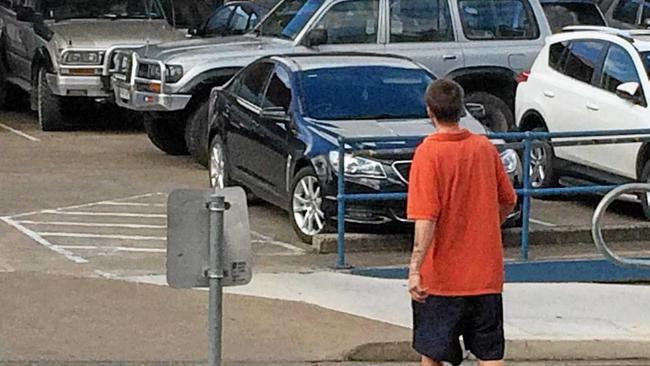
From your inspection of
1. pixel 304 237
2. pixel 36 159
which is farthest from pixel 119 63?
pixel 304 237

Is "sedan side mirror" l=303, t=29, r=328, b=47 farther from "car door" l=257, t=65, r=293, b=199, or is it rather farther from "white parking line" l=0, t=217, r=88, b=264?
"white parking line" l=0, t=217, r=88, b=264

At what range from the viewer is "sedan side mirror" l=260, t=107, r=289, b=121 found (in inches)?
489

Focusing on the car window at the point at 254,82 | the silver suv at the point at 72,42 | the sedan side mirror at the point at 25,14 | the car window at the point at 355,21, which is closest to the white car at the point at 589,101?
the car window at the point at 355,21

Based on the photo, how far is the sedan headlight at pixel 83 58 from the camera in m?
18.7

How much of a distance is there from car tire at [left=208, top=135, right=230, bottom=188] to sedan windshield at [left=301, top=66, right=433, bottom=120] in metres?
1.38

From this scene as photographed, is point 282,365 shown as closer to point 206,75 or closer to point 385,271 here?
point 385,271

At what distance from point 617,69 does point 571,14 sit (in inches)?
240

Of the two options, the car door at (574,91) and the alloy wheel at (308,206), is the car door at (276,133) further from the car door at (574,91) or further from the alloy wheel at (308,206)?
the car door at (574,91)

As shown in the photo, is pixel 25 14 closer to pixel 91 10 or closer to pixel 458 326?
pixel 91 10

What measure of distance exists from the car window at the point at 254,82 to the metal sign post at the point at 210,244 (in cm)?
701

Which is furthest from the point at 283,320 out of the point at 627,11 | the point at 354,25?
the point at 627,11

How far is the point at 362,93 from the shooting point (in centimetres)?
1281

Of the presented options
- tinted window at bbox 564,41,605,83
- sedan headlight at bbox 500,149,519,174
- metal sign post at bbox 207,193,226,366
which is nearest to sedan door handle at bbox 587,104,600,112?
tinted window at bbox 564,41,605,83

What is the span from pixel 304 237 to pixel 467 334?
17.1ft
